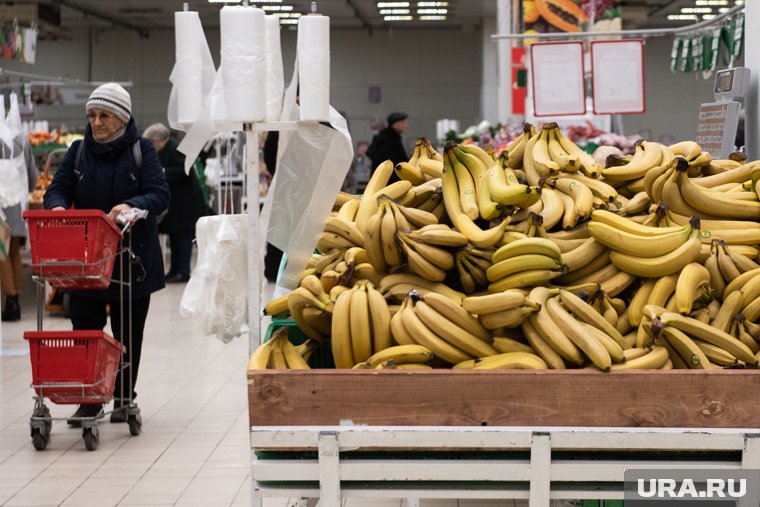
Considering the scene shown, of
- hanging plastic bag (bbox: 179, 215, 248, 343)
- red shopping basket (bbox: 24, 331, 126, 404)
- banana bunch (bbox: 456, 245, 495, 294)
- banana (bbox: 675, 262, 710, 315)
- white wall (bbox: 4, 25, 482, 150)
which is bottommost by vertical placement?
red shopping basket (bbox: 24, 331, 126, 404)

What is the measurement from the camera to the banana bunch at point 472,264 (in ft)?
10.2

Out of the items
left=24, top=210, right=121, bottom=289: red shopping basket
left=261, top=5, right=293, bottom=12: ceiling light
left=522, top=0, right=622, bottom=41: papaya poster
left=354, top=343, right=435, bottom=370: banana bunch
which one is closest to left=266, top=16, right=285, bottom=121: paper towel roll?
left=354, top=343, right=435, bottom=370: banana bunch

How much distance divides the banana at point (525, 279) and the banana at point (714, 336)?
33 centimetres

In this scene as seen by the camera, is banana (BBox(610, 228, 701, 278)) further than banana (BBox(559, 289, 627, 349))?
Yes

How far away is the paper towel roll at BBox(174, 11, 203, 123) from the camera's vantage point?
13.6 feet

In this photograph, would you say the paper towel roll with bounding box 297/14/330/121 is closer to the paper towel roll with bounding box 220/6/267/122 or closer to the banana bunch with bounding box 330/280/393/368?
the paper towel roll with bounding box 220/6/267/122

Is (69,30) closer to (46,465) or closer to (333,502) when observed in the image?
(46,465)

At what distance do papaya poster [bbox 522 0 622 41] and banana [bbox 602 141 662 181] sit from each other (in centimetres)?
734

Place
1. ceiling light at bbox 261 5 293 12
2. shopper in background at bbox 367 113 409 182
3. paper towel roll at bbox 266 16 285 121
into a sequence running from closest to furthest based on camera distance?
paper towel roll at bbox 266 16 285 121 → shopper in background at bbox 367 113 409 182 → ceiling light at bbox 261 5 293 12

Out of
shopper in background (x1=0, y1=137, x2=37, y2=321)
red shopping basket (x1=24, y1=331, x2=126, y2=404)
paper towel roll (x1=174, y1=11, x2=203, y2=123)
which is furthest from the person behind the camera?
shopper in background (x1=0, y1=137, x2=37, y2=321)

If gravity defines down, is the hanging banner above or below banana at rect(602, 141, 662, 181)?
above

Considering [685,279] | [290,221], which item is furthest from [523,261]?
[290,221]

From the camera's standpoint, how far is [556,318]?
2926 mm

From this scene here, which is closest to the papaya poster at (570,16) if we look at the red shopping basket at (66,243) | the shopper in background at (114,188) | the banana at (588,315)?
the shopper in background at (114,188)
